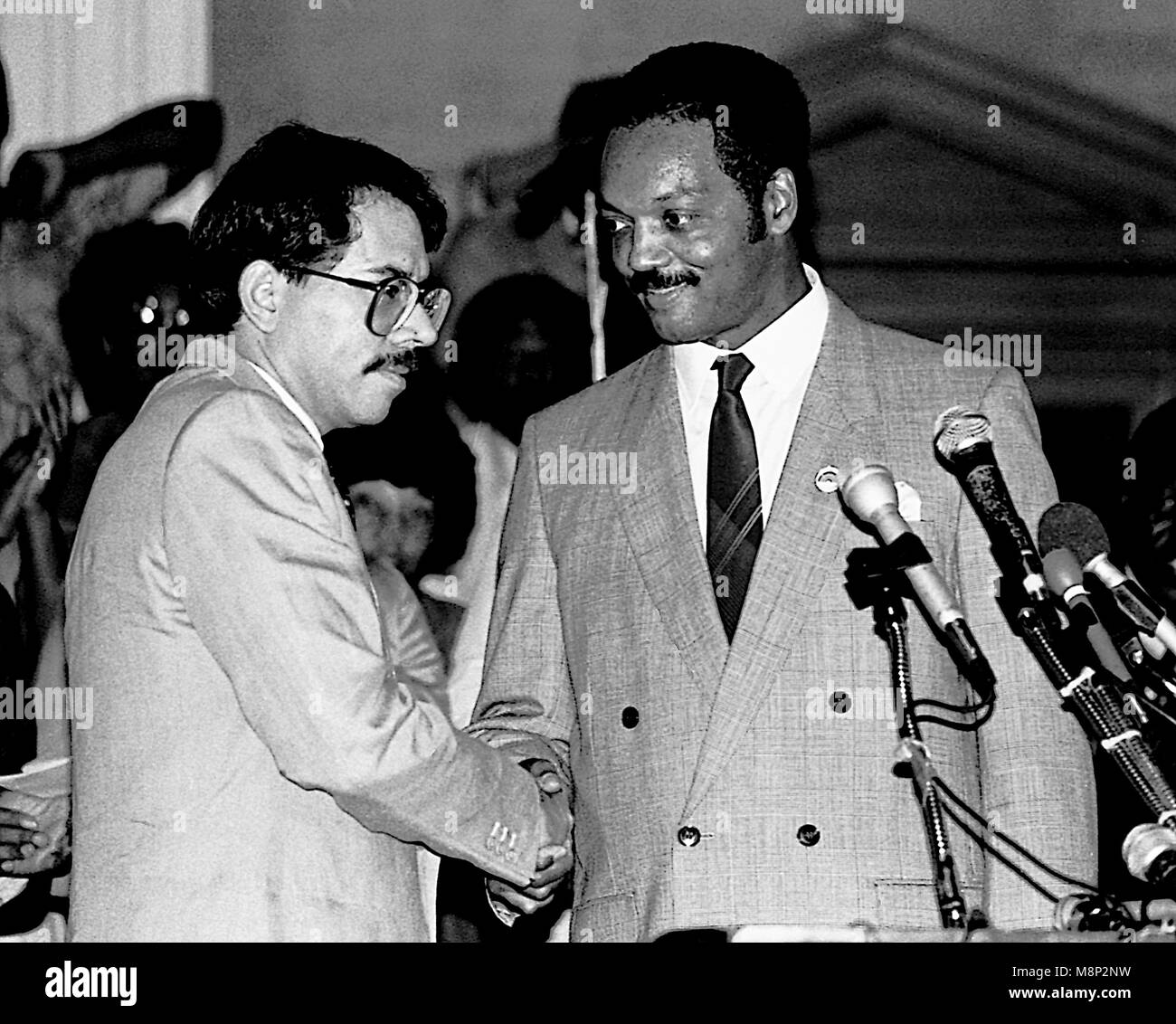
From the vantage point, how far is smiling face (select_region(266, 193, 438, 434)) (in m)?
3.29

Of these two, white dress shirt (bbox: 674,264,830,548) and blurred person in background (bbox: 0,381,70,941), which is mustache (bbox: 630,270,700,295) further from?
blurred person in background (bbox: 0,381,70,941)

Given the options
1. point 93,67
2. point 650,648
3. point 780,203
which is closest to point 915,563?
point 650,648

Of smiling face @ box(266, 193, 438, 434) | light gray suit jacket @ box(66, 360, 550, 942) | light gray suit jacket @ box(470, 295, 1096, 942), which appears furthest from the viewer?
smiling face @ box(266, 193, 438, 434)

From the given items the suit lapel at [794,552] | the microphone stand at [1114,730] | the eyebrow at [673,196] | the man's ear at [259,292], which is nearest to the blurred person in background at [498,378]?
the eyebrow at [673,196]

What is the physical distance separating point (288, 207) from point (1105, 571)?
1550mm

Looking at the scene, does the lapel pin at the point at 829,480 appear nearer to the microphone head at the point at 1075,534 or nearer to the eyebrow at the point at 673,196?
the eyebrow at the point at 673,196

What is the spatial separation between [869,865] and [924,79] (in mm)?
2769

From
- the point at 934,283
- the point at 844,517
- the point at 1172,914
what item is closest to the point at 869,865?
the point at 844,517

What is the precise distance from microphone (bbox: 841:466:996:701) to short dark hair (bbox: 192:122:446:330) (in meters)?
1.17

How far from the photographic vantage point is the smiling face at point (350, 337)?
129 inches

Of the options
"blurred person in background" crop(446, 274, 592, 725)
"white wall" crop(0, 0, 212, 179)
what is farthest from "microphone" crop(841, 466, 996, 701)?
"white wall" crop(0, 0, 212, 179)

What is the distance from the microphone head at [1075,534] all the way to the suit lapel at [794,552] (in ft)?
2.64

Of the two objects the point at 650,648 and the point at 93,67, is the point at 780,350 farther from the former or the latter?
the point at 93,67

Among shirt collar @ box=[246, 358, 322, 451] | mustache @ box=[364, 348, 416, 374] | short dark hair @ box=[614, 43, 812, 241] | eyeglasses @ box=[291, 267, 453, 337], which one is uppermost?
short dark hair @ box=[614, 43, 812, 241]
